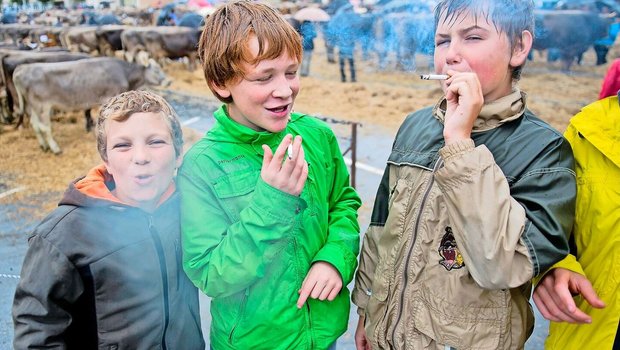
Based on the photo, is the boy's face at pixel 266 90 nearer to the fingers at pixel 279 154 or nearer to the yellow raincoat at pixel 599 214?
the fingers at pixel 279 154

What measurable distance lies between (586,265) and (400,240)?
1.78 feet

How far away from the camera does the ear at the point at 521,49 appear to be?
4.32 feet

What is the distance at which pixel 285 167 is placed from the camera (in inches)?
47.4

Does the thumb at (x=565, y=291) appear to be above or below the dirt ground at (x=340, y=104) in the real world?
above

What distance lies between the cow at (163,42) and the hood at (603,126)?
14.1 m

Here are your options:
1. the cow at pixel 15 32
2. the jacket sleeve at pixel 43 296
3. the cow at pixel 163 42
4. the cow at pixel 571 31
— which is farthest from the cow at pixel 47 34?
Result: the jacket sleeve at pixel 43 296

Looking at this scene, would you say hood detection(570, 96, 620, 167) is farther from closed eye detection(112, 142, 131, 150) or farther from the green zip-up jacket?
closed eye detection(112, 142, 131, 150)

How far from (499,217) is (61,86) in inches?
310

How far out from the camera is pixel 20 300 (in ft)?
4.43

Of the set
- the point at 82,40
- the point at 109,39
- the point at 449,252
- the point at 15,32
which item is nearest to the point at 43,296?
the point at 449,252

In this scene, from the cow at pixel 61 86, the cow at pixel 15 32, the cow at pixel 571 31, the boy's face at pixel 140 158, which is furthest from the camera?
the cow at pixel 15 32

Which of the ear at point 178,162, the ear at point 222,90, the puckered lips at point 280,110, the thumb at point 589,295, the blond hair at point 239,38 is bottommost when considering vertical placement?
the thumb at point 589,295

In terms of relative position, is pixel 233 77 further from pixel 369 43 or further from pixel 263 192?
pixel 369 43

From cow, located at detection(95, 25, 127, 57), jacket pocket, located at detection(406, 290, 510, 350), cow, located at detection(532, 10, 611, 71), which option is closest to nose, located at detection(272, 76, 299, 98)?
jacket pocket, located at detection(406, 290, 510, 350)
